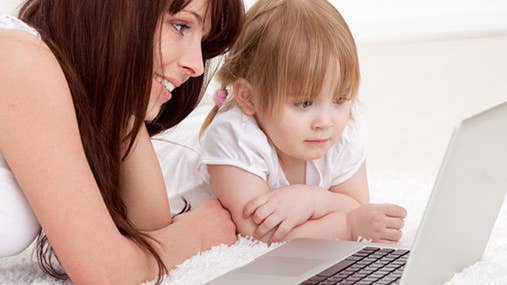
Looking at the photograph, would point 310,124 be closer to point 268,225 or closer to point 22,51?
point 268,225

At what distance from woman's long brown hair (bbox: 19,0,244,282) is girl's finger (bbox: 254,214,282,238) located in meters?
0.22

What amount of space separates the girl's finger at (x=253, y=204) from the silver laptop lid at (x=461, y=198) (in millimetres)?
404

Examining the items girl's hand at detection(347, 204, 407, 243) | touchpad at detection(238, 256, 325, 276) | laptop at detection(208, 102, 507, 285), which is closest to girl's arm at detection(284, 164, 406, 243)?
girl's hand at detection(347, 204, 407, 243)

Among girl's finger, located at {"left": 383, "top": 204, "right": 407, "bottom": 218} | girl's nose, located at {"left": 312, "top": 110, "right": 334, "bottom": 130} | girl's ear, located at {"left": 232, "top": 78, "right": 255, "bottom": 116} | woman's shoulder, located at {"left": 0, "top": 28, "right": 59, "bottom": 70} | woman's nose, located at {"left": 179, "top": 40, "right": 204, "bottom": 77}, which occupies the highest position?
woman's shoulder, located at {"left": 0, "top": 28, "right": 59, "bottom": 70}

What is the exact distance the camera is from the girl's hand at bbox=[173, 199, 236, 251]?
1.48 m

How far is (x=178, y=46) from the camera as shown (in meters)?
1.39

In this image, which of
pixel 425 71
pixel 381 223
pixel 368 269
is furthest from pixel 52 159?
pixel 425 71

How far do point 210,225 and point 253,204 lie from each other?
0.08 metres

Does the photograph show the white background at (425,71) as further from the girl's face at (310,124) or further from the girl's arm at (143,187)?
the girl's arm at (143,187)

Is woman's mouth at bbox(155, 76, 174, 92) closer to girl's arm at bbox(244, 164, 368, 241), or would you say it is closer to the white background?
girl's arm at bbox(244, 164, 368, 241)

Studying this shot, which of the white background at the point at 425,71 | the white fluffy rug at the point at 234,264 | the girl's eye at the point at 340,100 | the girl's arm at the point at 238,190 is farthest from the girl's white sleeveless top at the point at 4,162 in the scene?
the white background at the point at 425,71

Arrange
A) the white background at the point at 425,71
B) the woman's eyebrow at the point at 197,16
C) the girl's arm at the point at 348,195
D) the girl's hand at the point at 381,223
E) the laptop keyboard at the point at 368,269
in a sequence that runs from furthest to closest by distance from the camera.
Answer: the white background at the point at 425,71 → the girl's arm at the point at 348,195 → the girl's hand at the point at 381,223 → the woman's eyebrow at the point at 197,16 → the laptop keyboard at the point at 368,269

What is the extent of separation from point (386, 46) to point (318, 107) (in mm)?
1325

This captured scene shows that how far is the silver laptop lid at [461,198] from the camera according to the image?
953 millimetres
